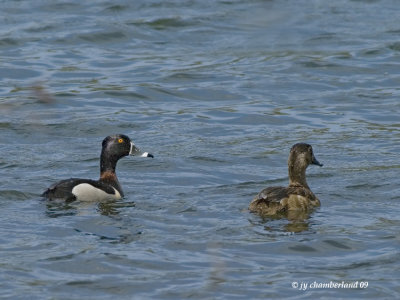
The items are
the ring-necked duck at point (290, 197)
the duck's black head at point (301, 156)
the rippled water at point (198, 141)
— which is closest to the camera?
the rippled water at point (198, 141)

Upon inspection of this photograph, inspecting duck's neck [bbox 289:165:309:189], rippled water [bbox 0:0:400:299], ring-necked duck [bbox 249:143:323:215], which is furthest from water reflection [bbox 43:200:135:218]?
duck's neck [bbox 289:165:309:189]

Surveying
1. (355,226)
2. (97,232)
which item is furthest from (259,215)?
(97,232)

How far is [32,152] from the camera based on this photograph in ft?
53.5

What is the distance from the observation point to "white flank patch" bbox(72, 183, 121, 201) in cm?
1345

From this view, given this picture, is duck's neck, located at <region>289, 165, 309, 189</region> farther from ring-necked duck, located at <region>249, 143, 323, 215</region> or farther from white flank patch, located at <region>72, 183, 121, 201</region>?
white flank patch, located at <region>72, 183, 121, 201</region>

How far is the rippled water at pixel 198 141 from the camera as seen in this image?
1061cm

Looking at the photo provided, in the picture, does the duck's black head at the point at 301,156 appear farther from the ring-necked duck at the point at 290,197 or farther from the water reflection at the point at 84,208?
the water reflection at the point at 84,208

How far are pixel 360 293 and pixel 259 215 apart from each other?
283 cm

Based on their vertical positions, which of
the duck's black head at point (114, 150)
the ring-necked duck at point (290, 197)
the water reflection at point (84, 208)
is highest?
the duck's black head at point (114, 150)

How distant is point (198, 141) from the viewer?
56.3 ft

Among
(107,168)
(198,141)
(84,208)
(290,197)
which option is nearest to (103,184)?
(107,168)

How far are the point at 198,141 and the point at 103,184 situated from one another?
3429 mm

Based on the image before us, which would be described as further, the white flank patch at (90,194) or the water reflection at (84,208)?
the white flank patch at (90,194)

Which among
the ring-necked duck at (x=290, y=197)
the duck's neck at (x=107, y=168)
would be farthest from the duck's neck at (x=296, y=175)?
the duck's neck at (x=107, y=168)
